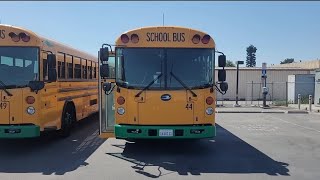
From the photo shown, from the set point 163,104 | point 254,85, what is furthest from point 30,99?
point 254,85

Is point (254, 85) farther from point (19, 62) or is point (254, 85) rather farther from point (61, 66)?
point (19, 62)

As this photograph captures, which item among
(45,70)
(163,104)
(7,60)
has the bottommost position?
(163,104)

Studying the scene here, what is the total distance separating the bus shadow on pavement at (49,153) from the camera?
27.6ft

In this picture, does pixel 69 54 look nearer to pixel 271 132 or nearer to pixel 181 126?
pixel 181 126

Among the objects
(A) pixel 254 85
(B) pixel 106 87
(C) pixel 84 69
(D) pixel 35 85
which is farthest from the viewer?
(A) pixel 254 85

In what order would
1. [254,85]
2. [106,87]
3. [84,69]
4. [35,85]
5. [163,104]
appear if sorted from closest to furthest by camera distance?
[163,104], [35,85], [106,87], [84,69], [254,85]

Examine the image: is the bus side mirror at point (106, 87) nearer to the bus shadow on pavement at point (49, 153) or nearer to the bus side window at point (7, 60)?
the bus shadow on pavement at point (49, 153)

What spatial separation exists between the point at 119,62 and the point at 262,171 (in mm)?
3969

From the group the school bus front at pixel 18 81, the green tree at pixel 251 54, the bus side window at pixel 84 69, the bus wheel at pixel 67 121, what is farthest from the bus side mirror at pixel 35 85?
the green tree at pixel 251 54

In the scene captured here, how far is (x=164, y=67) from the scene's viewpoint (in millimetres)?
9625

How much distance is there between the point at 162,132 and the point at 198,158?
1030mm

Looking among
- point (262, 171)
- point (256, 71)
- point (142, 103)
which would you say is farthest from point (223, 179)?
point (256, 71)

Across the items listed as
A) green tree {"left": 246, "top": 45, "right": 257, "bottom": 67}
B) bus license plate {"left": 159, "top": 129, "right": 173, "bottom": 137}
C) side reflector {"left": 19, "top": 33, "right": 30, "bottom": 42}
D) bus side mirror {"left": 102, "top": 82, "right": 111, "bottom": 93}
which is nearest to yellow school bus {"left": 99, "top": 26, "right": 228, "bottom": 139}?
bus license plate {"left": 159, "top": 129, "right": 173, "bottom": 137}

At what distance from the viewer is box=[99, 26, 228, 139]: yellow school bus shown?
9516 millimetres
